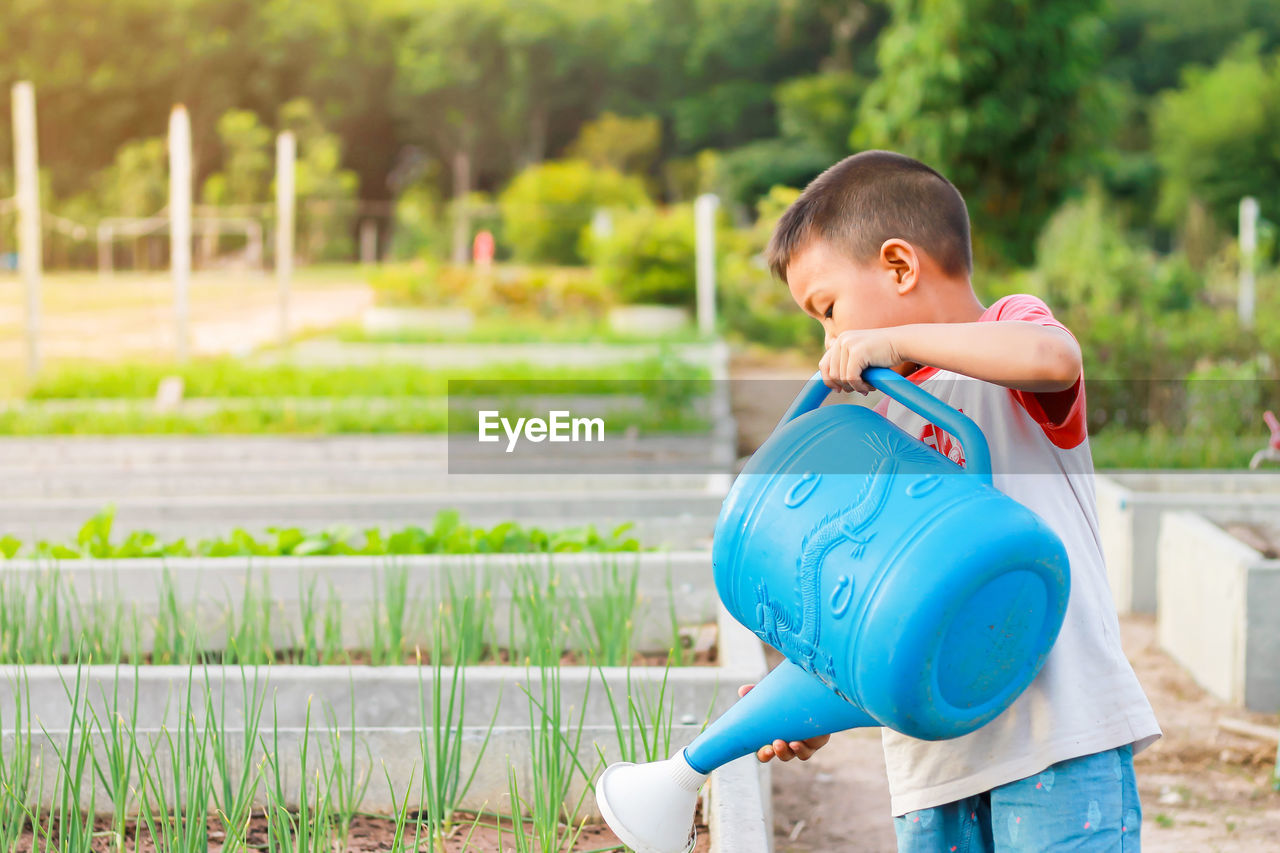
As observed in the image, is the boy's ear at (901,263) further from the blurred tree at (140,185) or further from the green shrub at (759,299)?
the blurred tree at (140,185)

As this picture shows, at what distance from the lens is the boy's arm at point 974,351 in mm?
1125

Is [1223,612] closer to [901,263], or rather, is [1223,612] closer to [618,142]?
[901,263]

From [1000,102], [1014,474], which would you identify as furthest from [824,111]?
[1014,474]

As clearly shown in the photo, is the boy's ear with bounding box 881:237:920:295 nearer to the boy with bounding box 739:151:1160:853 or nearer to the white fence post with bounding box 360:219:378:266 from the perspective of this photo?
the boy with bounding box 739:151:1160:853

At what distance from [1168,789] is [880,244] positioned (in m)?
2.26

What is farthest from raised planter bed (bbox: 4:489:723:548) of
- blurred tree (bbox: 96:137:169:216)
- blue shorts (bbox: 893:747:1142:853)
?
blurred tree (bbox: 96:137:169:216)

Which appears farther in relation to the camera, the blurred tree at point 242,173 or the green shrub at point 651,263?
the blurred tree at point 242,173

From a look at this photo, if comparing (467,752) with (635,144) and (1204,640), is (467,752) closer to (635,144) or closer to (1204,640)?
(1204,640)

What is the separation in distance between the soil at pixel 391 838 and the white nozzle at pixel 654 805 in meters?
0.47

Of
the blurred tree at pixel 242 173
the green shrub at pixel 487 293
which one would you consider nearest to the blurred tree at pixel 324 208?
the blurred tree at pixel 242 173

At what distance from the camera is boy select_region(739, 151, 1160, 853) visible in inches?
48.2

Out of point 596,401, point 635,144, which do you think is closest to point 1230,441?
point 596,401

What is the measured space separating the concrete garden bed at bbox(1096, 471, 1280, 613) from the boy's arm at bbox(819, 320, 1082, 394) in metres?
3.30

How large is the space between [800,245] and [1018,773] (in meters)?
0.61
